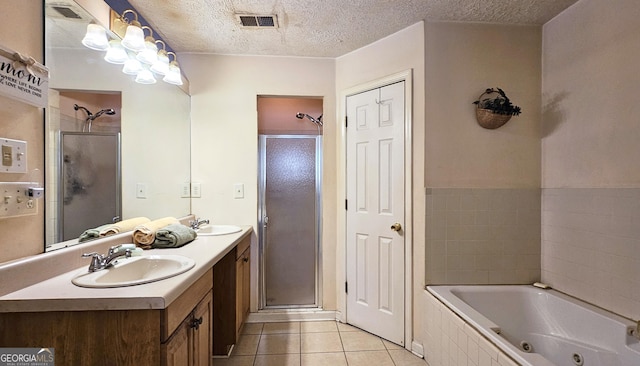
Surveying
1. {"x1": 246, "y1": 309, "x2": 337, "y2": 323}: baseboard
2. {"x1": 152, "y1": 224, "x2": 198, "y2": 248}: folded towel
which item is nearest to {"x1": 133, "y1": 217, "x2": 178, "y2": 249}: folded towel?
{"x1": 152, "y1": 224, "x2": 198, "y2": 248}: folded towel

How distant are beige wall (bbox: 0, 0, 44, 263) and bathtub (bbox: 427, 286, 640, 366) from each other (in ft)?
6.51

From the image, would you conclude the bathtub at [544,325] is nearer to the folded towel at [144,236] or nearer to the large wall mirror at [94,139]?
the folded towel at [144,236]

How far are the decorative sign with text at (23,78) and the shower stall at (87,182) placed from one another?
0.64 ft

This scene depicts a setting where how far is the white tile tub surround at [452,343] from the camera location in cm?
124

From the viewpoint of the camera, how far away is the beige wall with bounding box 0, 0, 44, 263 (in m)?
0.96

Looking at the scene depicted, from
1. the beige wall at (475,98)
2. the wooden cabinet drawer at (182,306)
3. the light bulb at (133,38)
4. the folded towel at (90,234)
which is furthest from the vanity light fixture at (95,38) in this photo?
the beige wall at (475,98)

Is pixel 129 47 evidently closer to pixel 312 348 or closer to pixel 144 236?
pixel 144 236

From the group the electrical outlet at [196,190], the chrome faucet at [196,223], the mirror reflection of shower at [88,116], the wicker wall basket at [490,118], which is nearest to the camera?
the mirror reflection of shower at [88,116]

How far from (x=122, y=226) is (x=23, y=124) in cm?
70

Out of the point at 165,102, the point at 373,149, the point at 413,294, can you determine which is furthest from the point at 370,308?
the point at 165,102

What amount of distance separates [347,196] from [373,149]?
1.51ft

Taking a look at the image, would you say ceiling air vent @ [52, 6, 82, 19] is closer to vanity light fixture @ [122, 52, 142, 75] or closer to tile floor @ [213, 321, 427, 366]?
vanity light fixture @ [122, 52, 142, 75]

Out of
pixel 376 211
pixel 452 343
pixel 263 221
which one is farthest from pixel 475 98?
pixel 263 221

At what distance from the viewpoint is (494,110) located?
1826 mm
